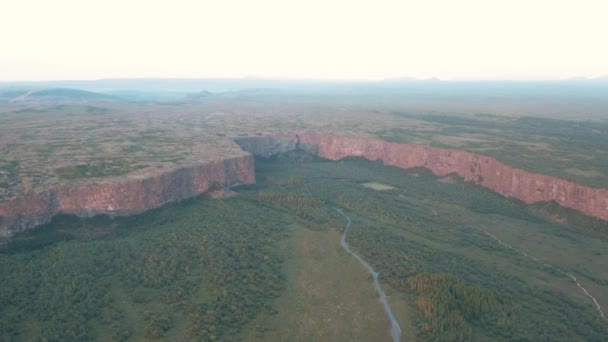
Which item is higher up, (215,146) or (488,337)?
(215,146)

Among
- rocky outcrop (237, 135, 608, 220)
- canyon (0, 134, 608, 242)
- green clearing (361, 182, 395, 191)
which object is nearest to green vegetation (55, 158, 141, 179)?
canyon (0, 134, 608, 242)

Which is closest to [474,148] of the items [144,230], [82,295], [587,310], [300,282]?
[587,310]

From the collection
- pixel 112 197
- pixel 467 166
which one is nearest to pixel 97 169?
pixel 112 197

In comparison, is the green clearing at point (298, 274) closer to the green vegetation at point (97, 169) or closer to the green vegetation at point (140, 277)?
the green vegetation at point (140, 277)

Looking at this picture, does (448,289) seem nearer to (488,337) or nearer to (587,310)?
(488,337)

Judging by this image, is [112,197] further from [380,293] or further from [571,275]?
[571,275]

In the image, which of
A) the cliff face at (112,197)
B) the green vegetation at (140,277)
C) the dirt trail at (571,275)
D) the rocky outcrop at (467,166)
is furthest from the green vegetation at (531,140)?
the cliff face at (112,197)

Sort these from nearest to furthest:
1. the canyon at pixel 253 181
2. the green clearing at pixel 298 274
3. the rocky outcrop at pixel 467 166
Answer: the green clearing at pixel 298 274, the canyon at pixel 253 181, the rocky outcrop at pixel 467 166
